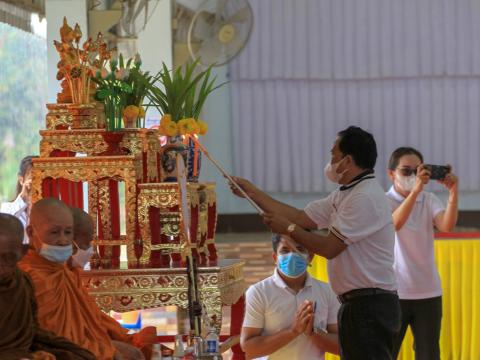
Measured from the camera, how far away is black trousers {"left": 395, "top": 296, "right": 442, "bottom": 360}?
5.56 metres

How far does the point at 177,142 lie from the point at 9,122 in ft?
9.97

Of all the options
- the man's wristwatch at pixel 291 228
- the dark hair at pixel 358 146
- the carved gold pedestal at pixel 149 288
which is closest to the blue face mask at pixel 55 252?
the carved gold pedestal at pixel 149 288

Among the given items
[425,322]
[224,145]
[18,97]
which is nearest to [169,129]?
[425,322]

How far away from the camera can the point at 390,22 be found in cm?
1488

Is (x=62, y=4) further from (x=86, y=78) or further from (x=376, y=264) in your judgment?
(x=376, y=264)

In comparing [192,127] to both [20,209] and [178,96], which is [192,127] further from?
[20,209]

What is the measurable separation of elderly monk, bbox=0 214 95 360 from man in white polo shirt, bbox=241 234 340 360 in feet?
4.54

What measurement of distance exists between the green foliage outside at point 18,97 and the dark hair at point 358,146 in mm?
3413

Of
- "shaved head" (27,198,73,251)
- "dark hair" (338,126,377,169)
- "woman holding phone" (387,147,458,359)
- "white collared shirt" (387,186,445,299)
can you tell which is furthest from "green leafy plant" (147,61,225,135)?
"white collared shirt" (387,186,445,299)

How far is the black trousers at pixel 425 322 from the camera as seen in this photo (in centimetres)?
556

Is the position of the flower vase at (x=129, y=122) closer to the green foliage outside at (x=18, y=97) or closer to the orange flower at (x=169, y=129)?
the orange flower at (x=169, y=129)

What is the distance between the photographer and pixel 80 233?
397cm

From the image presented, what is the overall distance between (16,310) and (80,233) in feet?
3.07

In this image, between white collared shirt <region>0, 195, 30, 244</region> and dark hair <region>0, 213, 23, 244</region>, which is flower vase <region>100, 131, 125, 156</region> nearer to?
white collared shirt <region>0, 195, 30, 244</region>
